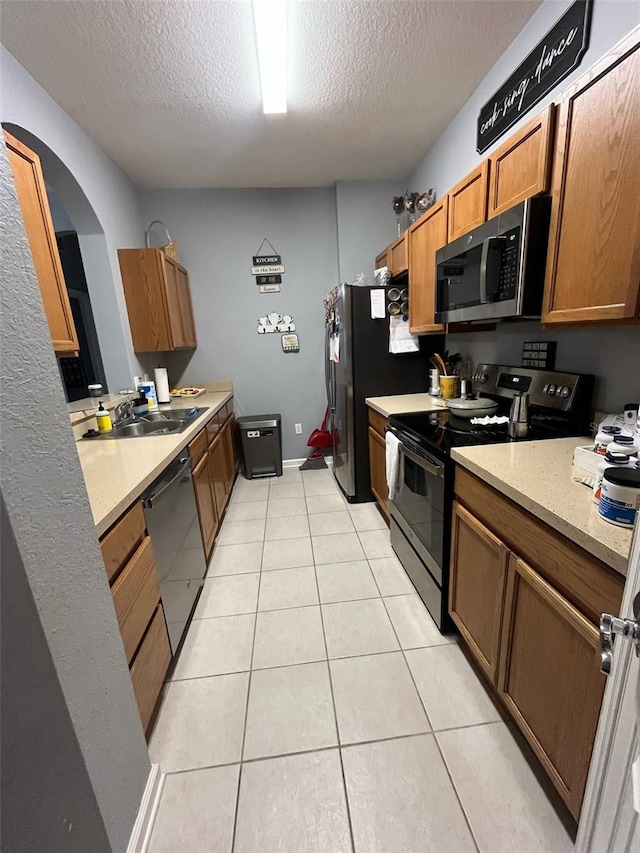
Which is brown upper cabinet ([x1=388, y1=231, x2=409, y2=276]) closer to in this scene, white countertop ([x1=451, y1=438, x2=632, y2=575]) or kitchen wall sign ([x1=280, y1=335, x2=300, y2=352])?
kitchen wall sign ([x1=280, y1=335, x2=300, y2=352])

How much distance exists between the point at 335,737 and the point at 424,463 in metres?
1.04

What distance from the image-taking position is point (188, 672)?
1.45 m

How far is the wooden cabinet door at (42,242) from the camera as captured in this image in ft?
4.17

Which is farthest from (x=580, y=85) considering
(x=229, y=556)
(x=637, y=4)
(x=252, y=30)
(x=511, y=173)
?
(x=229, y=556)

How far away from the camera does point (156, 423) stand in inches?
90.7

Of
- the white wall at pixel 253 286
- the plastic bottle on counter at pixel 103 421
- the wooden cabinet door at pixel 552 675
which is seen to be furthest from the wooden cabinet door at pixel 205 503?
the wooden cabinet door at pixel 552 675

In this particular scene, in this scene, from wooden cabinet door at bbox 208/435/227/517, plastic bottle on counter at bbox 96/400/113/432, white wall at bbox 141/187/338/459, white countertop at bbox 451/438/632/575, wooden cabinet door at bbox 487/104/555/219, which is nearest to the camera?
white countertop at bbox 451/438/632/575

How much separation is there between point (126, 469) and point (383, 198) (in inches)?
127

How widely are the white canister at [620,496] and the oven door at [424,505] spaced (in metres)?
0.59

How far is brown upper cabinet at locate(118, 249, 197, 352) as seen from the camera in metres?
2.64

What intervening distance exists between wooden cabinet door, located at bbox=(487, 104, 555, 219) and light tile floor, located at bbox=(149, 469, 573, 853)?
1.88m

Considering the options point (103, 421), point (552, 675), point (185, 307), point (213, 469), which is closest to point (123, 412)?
point (103, 421)

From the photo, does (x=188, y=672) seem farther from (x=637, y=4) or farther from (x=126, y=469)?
(x=637, y=4)

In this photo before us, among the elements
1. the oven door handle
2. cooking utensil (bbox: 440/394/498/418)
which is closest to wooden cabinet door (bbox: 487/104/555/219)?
cooking utensil (bbox: 440/394/498/418)
